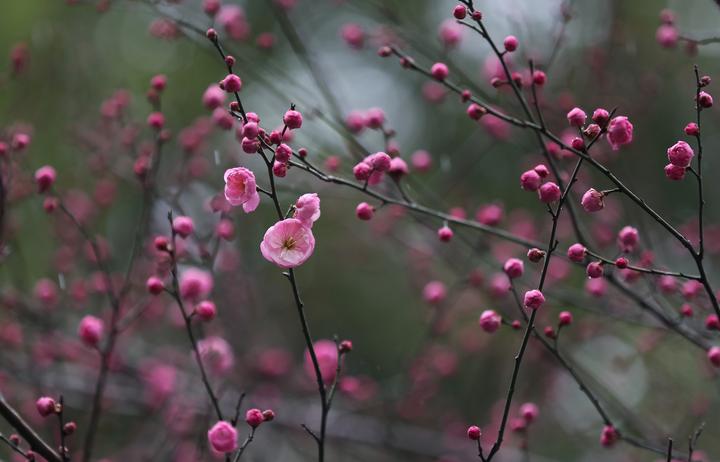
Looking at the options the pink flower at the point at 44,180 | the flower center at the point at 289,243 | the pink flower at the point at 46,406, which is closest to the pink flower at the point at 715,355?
the flower center at the point at 289,243

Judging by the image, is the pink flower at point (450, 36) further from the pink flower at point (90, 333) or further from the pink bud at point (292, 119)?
the pink flower at point (90, 333)

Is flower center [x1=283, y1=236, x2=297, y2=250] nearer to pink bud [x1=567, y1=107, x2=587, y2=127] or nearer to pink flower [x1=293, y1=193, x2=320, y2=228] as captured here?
pink flower [x1=293, y1=193, x2=320, y2=228]

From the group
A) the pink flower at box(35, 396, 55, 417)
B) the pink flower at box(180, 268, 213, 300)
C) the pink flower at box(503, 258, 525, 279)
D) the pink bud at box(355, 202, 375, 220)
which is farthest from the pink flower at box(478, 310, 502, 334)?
the pink flower at box(35, 396, 55, 417)

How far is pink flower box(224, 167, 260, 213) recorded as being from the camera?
1.84 metres

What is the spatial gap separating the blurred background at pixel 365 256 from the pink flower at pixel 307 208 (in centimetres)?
85

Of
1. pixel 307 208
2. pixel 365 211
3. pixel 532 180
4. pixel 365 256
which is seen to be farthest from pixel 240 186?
pixel 365 256

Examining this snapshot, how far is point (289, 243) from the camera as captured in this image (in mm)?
1794

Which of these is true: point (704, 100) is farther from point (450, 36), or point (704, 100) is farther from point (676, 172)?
point (450, 36)

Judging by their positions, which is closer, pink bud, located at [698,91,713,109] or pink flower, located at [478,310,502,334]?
pink bud, located at [698,91,713,109]

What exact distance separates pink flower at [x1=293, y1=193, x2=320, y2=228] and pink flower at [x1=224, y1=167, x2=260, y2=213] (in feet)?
0.40

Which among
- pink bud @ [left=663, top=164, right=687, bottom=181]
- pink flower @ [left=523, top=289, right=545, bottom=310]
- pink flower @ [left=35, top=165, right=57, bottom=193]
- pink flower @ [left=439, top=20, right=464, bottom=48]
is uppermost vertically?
pink flower @ [left=439, top=20, right=464, bottom=48]

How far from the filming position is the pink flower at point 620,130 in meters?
1.88

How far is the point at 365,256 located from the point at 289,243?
4468 mm

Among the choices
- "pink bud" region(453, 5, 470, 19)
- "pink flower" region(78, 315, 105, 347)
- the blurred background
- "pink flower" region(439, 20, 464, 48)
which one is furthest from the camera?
the blurred background
